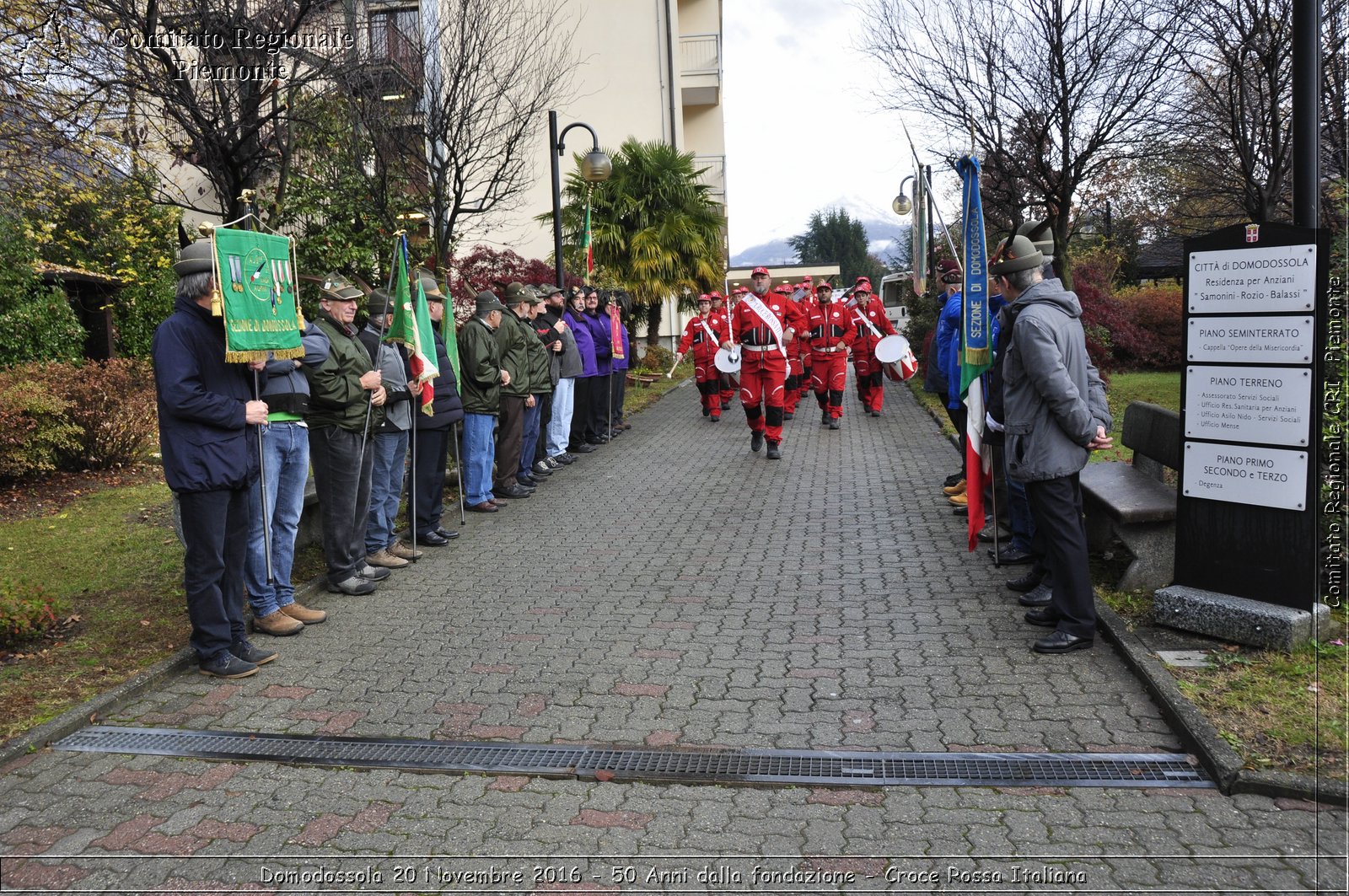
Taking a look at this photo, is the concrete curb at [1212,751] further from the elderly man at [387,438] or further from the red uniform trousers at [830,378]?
the red uniform trousers at [830,378]

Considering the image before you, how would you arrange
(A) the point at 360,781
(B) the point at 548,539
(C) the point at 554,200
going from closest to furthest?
(A) the point at 360,781 < (B) the point at 548,539 < (C) the point at 554,200

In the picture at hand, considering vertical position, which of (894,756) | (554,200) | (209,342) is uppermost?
(554,200)

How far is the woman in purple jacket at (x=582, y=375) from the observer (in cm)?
1394

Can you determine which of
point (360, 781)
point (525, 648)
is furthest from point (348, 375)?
point (360, 781)

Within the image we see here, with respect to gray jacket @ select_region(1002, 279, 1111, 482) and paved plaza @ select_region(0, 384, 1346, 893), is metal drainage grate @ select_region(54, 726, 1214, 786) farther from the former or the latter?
gray jacket @ select_region(1002, 279, 1111, 482)

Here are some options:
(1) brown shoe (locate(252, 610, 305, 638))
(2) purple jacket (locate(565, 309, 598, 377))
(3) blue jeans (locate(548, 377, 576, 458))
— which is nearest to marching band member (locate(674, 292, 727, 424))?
(2) purple jacket (locate(565, 309, 598, 377))

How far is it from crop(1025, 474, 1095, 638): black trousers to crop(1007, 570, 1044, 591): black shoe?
1.07 meters

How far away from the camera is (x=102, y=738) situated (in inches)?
191

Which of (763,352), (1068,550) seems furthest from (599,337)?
(1068,550)

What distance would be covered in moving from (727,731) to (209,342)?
3.42m

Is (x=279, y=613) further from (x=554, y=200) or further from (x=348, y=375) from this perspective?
(x=554, y=200)

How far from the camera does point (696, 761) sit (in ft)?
14.6

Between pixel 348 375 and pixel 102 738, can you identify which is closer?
pixel 102 738

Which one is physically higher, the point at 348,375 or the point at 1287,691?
the point at 348,375
